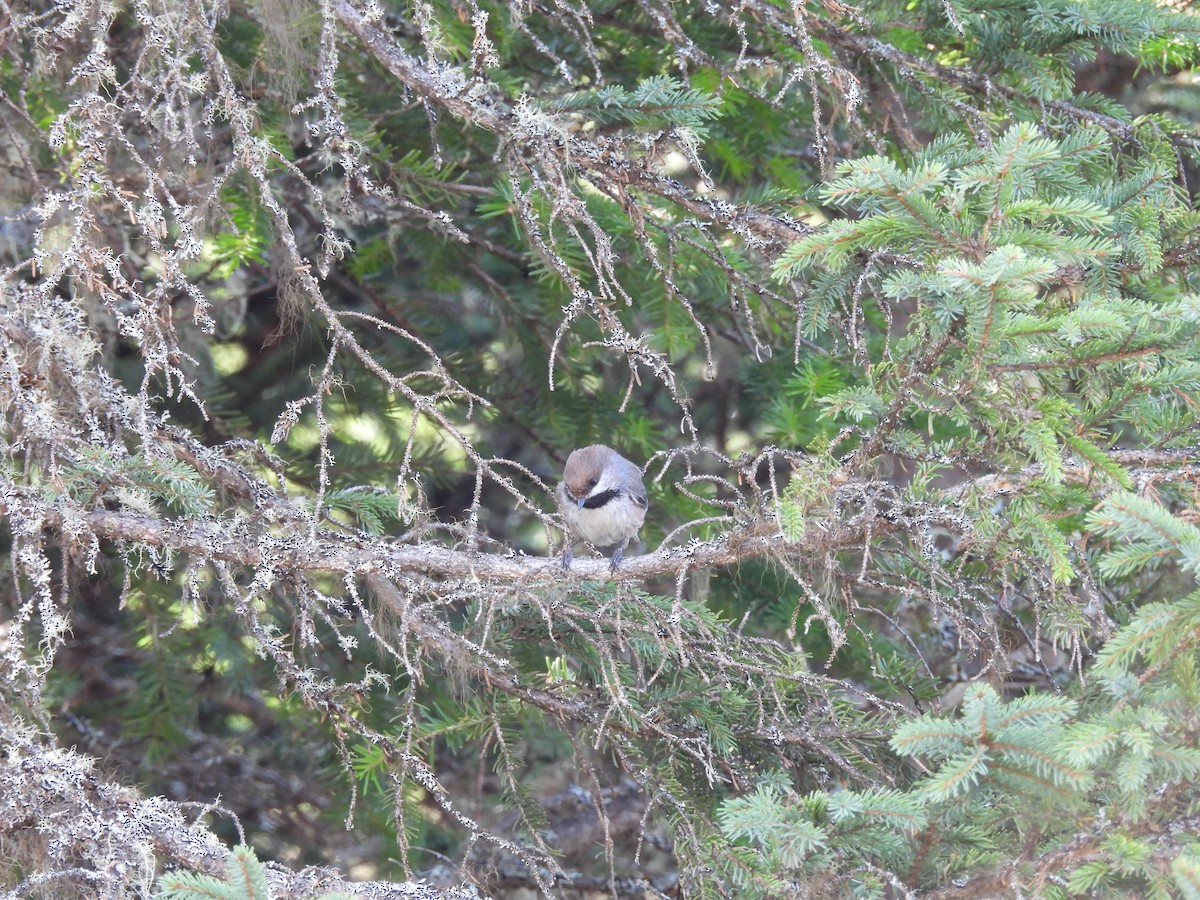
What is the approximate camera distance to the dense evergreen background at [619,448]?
223cm

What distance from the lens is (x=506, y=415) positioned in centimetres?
463

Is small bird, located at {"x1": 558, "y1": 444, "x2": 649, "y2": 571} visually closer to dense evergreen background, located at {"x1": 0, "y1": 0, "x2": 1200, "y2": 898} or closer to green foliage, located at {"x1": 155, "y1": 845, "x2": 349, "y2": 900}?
dense evergreen background, located at {"x1": 0, "y1": 0, "x2": 1200, "y2": 898}

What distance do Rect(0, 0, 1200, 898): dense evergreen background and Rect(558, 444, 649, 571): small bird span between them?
13 centimetres

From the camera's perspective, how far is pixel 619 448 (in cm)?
463

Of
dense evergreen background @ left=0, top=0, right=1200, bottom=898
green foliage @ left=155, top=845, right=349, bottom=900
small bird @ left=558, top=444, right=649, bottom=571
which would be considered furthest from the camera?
small bird @ left=558, top=444, right=649, bottom=571

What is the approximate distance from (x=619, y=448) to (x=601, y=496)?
241 mm

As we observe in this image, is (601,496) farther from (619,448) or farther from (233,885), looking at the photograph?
(233,885)

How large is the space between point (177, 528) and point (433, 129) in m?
1.33

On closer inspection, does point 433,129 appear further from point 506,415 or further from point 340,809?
point 340,809


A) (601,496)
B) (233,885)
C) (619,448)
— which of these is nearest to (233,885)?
(233,885)

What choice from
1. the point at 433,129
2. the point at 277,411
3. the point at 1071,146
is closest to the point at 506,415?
the point at 277,411

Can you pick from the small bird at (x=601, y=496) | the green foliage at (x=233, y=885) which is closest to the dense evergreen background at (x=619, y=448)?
the green foliage at (x=233, y=885)

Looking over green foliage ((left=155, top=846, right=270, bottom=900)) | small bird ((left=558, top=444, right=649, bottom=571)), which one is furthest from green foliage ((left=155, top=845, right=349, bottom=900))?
small bird ((left=558, top=444, right=649, bottom=571))

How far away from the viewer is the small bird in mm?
4410
